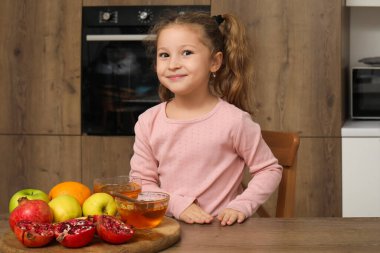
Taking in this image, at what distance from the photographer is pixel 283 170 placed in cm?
153

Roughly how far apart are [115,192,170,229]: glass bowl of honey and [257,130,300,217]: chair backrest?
1.70 feet

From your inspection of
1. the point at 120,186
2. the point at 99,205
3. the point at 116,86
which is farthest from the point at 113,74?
the point at 99,205

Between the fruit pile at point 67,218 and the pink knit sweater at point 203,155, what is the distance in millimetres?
412

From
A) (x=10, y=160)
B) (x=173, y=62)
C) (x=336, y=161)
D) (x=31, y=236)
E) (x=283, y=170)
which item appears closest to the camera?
(x=31, y=236)

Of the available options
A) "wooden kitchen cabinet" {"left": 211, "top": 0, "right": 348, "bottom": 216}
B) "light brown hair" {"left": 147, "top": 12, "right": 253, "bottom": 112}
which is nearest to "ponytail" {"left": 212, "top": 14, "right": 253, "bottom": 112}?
"light brown hair" {"left": 147, "top": 12, "right": 253, "bottom": 112}

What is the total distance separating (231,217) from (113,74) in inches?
73.3

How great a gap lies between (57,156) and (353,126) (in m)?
1.46

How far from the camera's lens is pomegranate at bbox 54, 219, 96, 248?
878 mm

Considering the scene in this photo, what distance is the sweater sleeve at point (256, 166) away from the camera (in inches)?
53.4

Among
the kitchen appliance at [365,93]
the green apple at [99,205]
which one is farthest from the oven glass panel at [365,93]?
the green apple at [99,205]

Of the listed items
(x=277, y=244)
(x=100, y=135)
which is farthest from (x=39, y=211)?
(x=100, y=135)

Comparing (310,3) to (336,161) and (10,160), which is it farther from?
(10,160)

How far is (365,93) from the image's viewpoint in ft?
9.00

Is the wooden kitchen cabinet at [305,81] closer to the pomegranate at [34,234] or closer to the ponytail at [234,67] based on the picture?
the ponytail at [234,67]
